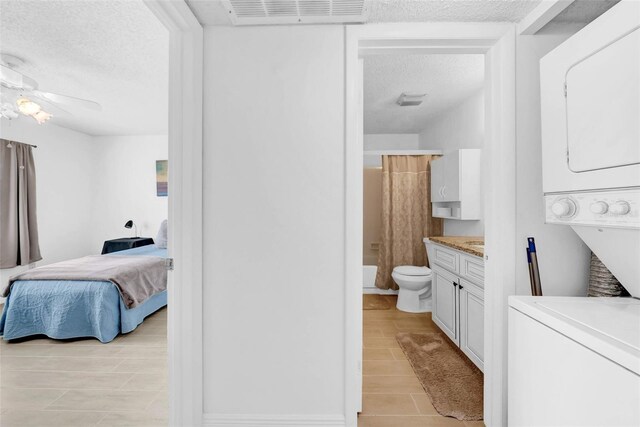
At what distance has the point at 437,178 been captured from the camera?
3678 mm

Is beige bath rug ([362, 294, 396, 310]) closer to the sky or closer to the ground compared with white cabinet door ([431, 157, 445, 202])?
closer to the ground

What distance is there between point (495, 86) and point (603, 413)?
1399mm

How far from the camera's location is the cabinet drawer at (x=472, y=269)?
2.09 meters

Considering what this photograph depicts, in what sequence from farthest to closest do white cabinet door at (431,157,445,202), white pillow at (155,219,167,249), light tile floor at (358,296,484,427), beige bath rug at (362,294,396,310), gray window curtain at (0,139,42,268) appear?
white pillow at (155,219,167,249) → gray window curtain at (0,139,42,268) → beige bath rug at (362,294,396,310) → white cabinet door at (431,157,445,202) → light tile floor at (358,296,484,427)

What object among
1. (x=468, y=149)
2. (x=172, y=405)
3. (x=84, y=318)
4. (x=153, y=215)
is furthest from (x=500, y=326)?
(x=153, y=215)

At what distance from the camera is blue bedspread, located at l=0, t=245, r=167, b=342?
273 centimetres

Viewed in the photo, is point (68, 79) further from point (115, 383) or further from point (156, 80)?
point (115, 383)

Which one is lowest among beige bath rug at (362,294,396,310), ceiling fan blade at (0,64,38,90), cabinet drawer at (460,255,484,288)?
beige bath rug at (362,294,396,310)

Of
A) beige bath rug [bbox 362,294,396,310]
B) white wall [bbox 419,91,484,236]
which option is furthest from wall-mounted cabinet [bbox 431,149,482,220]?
beige bath rug [bbox 362,294,396,310]

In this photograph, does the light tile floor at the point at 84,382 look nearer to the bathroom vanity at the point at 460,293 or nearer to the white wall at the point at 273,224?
the white wall at the point at 273,224

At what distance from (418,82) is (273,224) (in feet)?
7.15

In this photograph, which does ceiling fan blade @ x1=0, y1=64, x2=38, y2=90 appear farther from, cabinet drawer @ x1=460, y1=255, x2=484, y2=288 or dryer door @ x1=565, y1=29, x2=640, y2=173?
cabinet drawer @ x1=460, y1=255, x2=484, y2=288

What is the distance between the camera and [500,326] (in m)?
1.61

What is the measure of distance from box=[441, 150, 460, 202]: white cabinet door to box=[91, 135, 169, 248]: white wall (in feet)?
14.0
